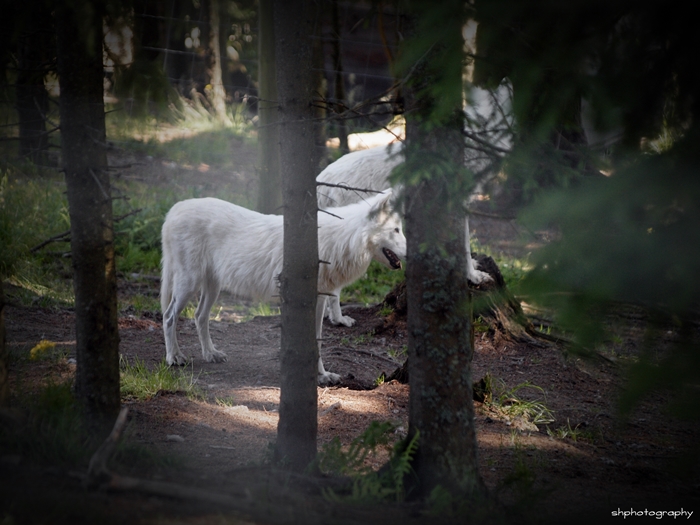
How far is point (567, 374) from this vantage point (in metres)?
5.45

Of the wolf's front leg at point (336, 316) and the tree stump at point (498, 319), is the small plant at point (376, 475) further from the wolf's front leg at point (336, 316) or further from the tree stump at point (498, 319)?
the wolf's front leg at point (336, 316)

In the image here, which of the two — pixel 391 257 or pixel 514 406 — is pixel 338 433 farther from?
pixel 391 257

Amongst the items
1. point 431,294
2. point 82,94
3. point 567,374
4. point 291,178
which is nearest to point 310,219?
point 291,178

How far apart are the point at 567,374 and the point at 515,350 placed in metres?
0.58

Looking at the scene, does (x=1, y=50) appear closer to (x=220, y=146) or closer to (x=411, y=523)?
(x=411, y=523)

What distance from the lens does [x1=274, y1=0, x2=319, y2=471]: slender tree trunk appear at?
2.85 meters

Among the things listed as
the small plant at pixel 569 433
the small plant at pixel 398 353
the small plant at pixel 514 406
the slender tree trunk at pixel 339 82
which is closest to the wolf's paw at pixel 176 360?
the small plant at pixel 398 353

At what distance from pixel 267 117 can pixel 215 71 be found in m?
7.03

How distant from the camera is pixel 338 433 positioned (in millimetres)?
3768

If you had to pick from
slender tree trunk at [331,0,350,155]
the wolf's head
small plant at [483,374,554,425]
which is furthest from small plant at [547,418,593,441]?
slender tree trunk at [331,0,350,155]

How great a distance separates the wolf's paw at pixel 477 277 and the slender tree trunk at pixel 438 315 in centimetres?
317

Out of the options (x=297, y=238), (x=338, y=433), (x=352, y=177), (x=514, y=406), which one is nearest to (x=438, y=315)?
(x=297, y=238)

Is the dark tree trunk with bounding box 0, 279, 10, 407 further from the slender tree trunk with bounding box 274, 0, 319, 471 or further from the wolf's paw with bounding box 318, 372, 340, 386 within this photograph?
the wolf's paw with bounding box 318, 372, 340, 386

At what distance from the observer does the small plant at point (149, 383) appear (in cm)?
408
